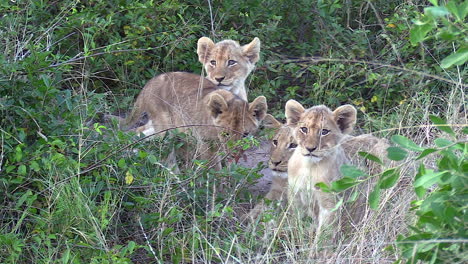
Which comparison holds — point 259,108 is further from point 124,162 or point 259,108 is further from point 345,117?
point 124,162

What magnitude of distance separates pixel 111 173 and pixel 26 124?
0.66 metres

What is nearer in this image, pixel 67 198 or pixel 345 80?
pixel 67 198

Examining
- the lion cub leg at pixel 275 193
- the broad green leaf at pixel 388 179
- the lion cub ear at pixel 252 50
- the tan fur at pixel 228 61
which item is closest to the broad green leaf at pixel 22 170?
the lion cub leg at pixel 275 193

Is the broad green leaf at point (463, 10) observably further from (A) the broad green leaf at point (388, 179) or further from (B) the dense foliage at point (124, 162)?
(A) the broad green leaf at point (388, 179)

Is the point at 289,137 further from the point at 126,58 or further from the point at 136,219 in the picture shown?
the point at 126,58

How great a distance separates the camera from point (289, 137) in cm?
712

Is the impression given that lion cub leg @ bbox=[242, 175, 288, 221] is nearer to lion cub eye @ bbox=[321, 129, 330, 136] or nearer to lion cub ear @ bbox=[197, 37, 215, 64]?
lion cub eye @ bbox=[321, 129, 330, 136]

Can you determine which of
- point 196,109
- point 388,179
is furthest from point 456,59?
point 196,109

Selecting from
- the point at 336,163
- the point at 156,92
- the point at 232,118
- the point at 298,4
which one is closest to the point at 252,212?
the point at 336,163

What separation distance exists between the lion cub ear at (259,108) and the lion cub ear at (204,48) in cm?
135

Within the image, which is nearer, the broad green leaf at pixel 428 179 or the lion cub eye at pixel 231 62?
the broad green leaf at pixel 428 179

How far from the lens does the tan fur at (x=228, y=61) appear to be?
8.78 metres

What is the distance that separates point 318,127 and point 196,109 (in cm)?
171

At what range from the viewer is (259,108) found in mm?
7613
